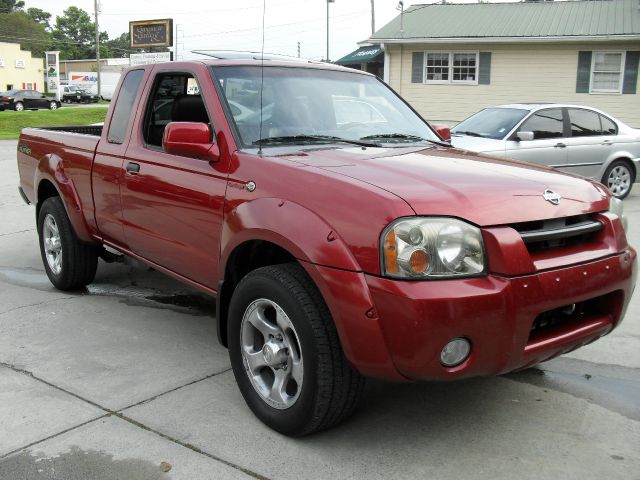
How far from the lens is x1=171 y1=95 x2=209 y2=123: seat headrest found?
13.8ft

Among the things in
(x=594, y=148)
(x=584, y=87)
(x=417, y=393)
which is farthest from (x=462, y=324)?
(x=584, y=87)

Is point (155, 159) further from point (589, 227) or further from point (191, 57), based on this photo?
point (589, 227)

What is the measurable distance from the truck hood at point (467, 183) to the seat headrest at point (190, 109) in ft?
3.37

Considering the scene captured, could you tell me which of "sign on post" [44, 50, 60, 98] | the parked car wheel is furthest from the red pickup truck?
"sign on post" [44, 50, 60, 98]

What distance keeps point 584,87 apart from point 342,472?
19.3 m

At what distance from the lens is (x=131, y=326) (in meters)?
4.84

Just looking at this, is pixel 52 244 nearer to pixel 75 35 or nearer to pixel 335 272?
pixel 335 272

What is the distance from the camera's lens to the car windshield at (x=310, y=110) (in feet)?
12.4

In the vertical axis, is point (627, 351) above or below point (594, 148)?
below

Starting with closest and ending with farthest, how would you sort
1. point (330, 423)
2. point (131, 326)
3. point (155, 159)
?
point (330, 423), point (155, 159), point (131, 326)

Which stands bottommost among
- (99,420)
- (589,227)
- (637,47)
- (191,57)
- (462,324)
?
(99,420)

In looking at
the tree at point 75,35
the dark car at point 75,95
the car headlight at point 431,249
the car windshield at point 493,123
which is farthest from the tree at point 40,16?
the car headlight at point 431,249

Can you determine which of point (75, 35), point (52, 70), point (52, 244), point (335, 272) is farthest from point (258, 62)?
point (75, 35)

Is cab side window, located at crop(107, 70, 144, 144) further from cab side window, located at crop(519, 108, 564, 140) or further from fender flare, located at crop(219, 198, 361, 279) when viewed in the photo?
cab side window, located at crop(519, 108, 564, 140)
